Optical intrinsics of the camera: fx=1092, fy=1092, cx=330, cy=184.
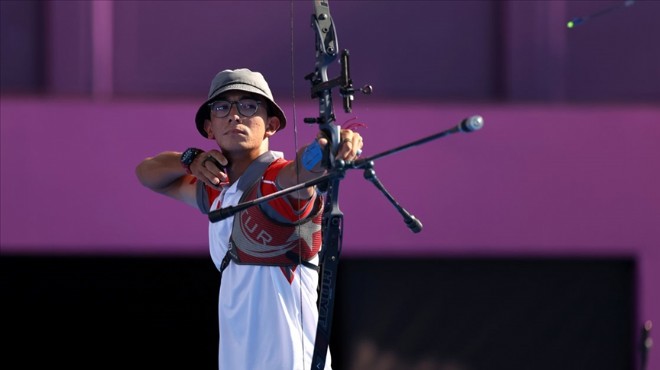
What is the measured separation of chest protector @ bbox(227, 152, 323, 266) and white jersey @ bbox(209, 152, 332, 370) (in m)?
0.02

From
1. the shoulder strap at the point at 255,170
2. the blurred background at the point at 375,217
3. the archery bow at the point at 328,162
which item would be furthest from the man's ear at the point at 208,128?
the blurred background at the point at 375,217

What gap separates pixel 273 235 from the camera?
9.59 feet

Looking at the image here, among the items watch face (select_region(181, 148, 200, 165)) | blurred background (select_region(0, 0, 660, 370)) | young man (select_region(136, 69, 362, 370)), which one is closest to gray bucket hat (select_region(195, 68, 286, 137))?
young man (select_region(136, 69, 362, 370))

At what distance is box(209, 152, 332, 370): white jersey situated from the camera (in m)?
2.89

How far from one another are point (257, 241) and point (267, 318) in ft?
0.68

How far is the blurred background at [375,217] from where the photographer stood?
4781mm

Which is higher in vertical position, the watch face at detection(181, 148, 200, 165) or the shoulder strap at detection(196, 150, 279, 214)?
the watch face at detection(181, 148, 200, 165)

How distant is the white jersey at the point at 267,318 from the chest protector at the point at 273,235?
0.08 feet

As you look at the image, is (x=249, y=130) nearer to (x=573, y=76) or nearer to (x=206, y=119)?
(x=206, y=119)

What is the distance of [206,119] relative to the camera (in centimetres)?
319

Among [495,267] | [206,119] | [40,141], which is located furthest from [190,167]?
[495,267]

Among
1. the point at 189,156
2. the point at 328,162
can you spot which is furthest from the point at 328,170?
the point at 189,156

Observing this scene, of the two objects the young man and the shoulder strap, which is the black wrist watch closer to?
the young man

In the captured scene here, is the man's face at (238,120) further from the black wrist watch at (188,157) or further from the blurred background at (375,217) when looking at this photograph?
the blurred background at (375,217)
